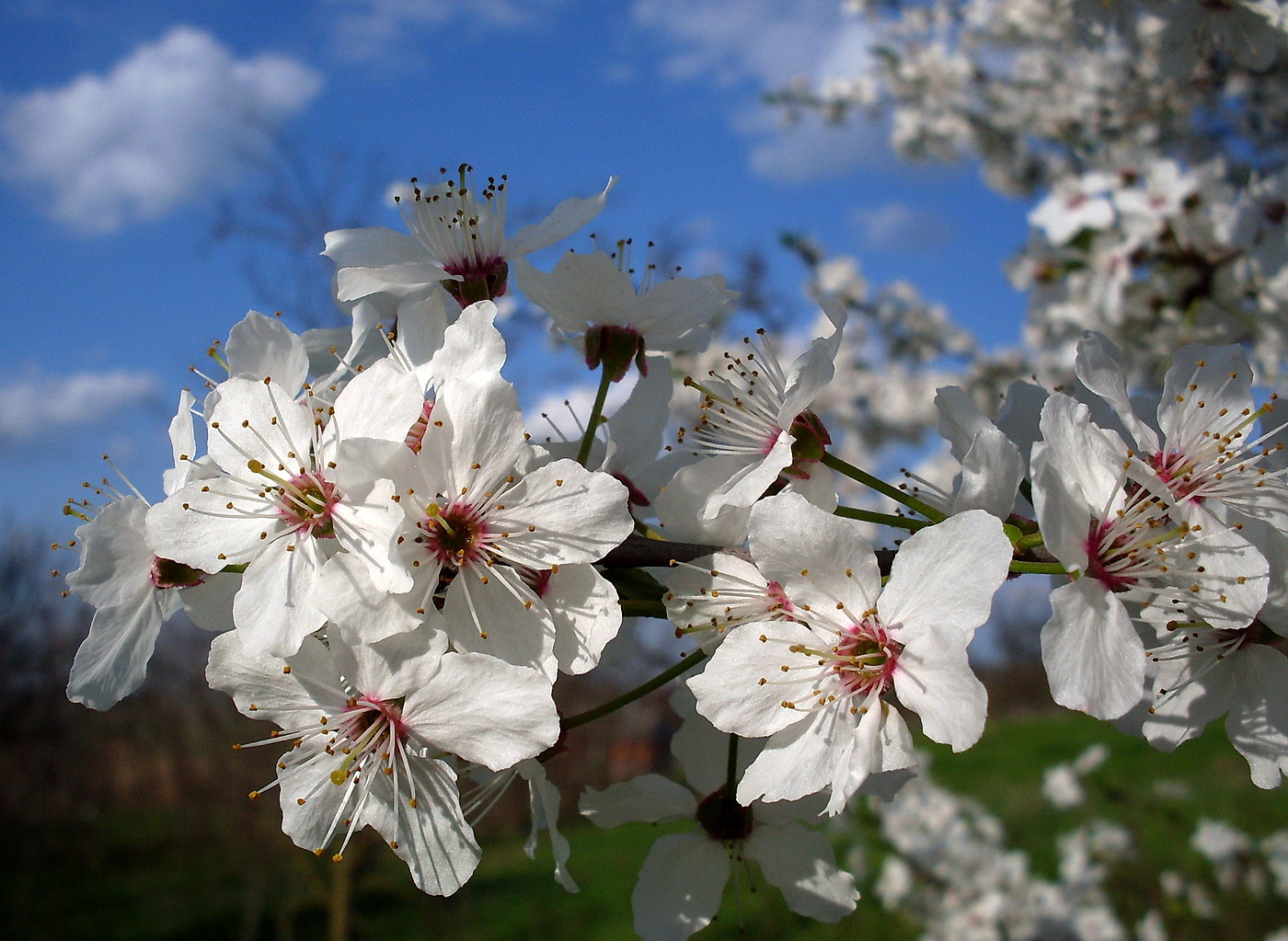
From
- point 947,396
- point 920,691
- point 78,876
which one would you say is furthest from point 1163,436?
point 78,876

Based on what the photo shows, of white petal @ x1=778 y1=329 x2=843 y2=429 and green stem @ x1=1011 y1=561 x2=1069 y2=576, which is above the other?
white petal @ x1=778 y1=329 x2=843 y2=429

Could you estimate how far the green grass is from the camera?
6.63 meters

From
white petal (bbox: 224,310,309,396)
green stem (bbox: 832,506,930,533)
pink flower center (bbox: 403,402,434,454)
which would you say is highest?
white petal (bbox: 224,310,309,396)

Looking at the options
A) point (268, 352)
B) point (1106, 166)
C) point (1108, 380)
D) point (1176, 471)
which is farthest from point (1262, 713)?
point (1106, 166)

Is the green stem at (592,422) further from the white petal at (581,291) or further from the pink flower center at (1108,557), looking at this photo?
the pink flower center at (1108,557)

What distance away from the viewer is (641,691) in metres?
1.21

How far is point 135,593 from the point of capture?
4.00 feet

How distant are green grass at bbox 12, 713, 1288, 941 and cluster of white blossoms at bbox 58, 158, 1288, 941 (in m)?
3.98

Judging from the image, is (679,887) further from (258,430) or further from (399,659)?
(258,430)

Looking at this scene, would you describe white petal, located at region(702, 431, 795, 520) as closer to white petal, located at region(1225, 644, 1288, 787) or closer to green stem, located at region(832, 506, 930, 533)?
green stem, located at region(832, 506, 930, 533)

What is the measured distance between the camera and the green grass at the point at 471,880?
663cm

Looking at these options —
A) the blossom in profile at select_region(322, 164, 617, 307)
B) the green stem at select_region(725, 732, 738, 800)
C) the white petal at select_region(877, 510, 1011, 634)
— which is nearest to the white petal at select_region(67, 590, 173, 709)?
the blossom in profile at select_region(322, 164, 617, 307)

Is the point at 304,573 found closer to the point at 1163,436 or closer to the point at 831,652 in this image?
the point at 831,652

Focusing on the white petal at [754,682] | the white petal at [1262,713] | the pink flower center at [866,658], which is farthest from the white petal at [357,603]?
the white petal at [1262,713]
